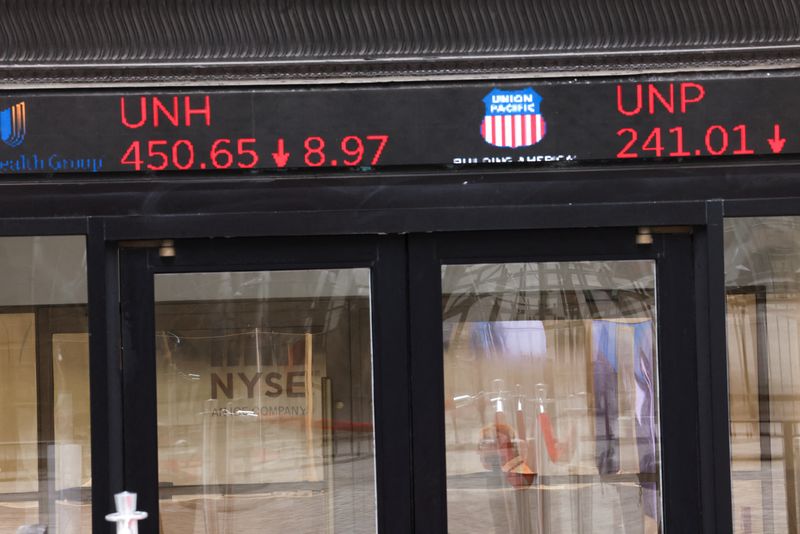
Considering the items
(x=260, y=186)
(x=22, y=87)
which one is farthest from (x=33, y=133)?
(x=260, y=186)

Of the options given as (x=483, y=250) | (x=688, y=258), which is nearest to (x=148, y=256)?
(x=483, y=250)

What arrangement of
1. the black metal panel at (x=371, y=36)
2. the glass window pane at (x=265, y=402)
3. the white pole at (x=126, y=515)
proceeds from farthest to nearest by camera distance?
the glass window pane at (x=265, y=402) → the black metal panel at (x=371, y=36) → the white pole at (x=126, y=515)

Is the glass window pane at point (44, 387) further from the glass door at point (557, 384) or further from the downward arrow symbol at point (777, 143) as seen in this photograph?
the downward arrow symbol at point (777, 143)

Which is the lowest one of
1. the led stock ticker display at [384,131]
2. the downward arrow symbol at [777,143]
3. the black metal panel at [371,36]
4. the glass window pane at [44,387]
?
the glass window pane at [44,387]

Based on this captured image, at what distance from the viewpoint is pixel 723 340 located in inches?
209

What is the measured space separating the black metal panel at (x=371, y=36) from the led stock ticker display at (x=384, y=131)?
157mm

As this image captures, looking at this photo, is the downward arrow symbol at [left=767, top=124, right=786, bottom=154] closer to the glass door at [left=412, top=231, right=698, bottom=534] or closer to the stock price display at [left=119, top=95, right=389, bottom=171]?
the glass door at [left=412, top=231, right=698, bottom=534]

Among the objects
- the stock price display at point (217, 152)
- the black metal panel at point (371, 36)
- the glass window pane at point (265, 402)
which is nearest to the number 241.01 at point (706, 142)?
the black metal panel at point (371, 36)

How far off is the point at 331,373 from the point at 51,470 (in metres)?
1.53

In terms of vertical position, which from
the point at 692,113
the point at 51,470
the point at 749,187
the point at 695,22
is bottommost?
the point at 51,470

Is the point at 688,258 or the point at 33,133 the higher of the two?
the point at 33,133

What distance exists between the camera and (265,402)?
5504 millimetres

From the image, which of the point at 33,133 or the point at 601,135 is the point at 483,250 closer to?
the point at 601,135

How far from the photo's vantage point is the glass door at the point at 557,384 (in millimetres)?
5387
